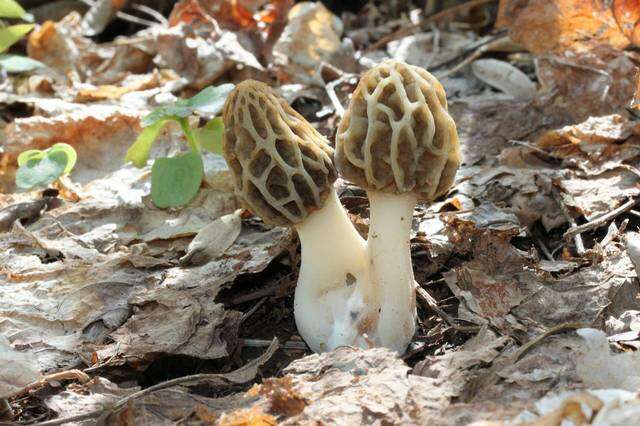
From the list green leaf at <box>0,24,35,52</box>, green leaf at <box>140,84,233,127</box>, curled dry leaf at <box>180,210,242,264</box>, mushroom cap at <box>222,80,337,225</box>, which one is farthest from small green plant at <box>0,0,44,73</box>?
mushroom cap at <box>222,80,337,225</box>

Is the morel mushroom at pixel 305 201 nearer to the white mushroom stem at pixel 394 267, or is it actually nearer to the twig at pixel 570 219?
the white mushroom stem at pixel 394 267

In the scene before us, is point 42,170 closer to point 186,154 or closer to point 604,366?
point 186,154

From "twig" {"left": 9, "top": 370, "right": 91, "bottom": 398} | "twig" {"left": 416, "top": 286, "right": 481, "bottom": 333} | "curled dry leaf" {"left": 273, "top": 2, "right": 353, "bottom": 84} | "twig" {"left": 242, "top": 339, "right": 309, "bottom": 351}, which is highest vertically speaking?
"curled dry leaf" {"left": 273, "top": 2, "right": 353, "bottom": 84}

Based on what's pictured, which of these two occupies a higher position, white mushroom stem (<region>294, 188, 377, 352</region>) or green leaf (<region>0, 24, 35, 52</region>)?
green leaf (<region>0, 24, 35, 52</region>)

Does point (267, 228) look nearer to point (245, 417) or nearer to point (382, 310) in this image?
point (382, 310)

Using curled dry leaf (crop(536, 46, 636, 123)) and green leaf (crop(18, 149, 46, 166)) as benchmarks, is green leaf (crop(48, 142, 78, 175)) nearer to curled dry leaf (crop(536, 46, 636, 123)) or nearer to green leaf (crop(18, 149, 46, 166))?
green leaf (crop(18, 149, 46, 166))

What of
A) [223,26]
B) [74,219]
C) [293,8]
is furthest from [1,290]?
[293,8]
